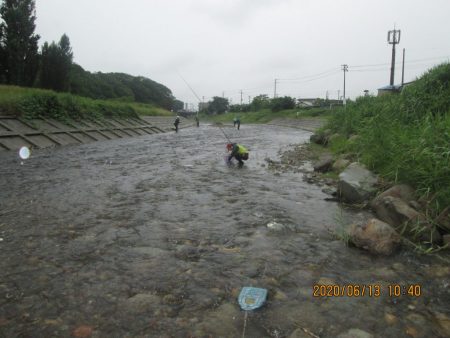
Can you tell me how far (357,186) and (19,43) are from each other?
41931 mm

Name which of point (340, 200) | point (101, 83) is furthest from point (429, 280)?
point (101, 83)

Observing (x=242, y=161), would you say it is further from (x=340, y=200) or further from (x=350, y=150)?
(x=340, y=200)

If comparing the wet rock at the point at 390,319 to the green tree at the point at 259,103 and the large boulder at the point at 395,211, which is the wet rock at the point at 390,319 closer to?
the large boulder at the point at 395,211

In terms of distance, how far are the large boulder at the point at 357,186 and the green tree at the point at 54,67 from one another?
1628 inches

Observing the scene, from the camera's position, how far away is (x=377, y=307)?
3422 millimetres

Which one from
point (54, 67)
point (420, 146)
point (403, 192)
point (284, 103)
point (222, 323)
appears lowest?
point (222, 323)

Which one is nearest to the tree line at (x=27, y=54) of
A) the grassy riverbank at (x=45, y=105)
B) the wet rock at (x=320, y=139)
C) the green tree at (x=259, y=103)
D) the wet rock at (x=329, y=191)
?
the grassy riverbank at (x=45, y=105)

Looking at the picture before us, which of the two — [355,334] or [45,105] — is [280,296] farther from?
[45,105]

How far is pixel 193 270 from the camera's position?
13.6ft

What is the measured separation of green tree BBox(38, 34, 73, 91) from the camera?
39.6 metres

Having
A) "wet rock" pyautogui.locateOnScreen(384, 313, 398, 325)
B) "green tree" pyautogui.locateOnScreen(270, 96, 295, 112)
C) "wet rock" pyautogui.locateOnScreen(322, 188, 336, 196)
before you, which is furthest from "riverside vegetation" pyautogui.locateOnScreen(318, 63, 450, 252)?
"green tree" pyautogui.locateOnScreen(270, 96, 295, 112)
